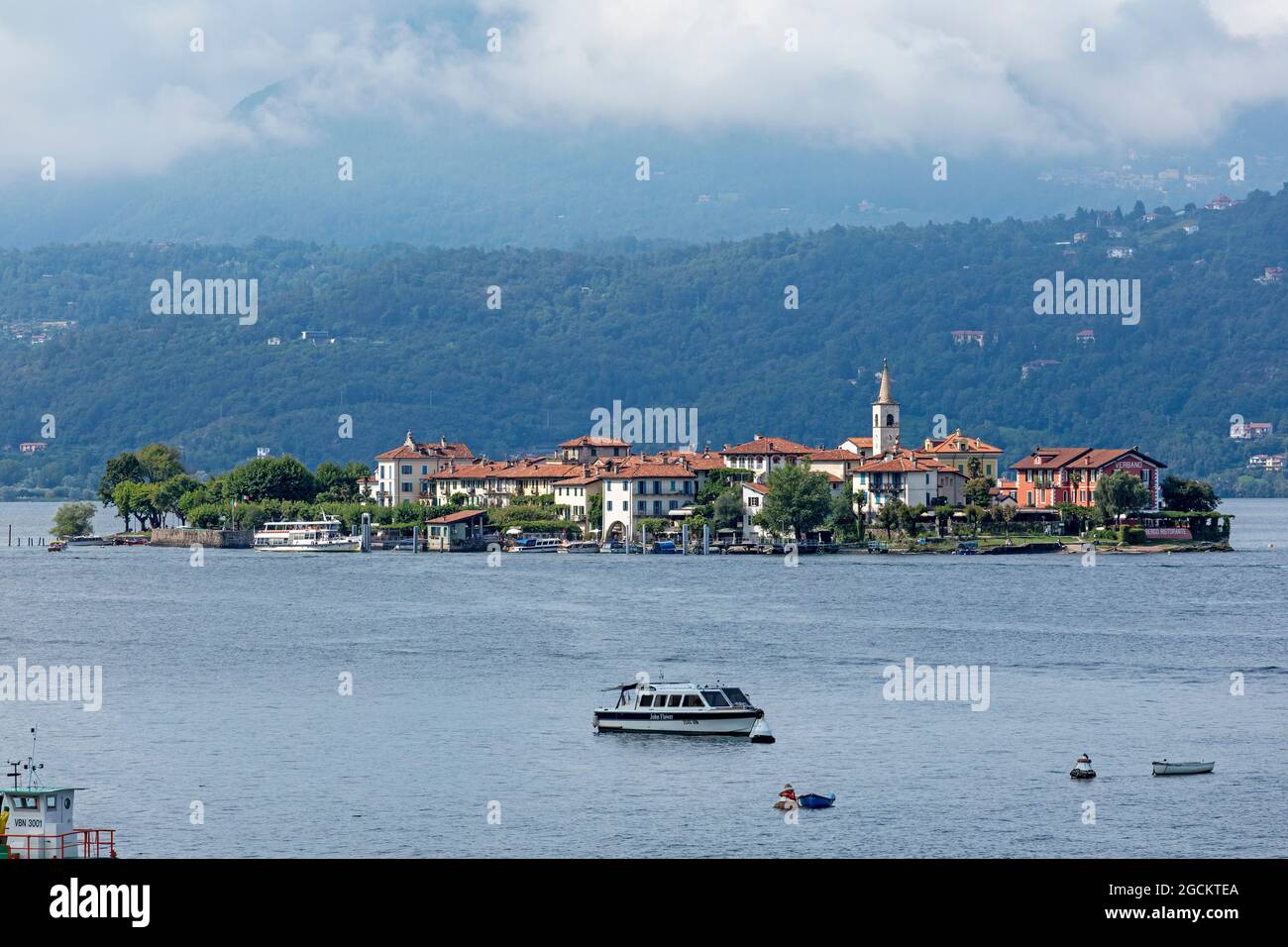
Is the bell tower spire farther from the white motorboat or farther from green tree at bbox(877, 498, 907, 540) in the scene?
the white motorboat

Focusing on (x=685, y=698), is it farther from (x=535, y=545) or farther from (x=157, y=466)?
(x=157, y=466)

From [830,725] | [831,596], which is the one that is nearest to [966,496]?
[831,596]

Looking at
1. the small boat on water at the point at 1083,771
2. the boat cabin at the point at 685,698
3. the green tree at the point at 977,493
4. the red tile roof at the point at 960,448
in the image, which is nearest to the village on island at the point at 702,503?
the green tree at the point at 977,493

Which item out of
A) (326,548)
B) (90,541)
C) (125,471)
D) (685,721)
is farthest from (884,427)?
(685,721)
